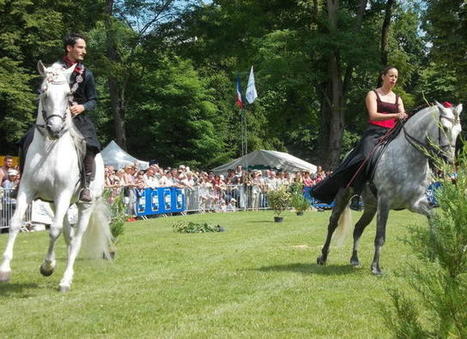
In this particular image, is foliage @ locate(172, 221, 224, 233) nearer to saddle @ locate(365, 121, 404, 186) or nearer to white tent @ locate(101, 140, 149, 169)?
saddle @ locate(365, 121, 404, 186)

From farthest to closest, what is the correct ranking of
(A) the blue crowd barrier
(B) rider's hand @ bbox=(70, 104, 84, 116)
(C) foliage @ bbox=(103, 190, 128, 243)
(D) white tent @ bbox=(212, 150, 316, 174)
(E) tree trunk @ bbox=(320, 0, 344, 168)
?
1. (D) white tent @ bbox=(212, 150, 316, 174)
2. (E) tree trunk @ bbox=(320, 0, 344, 168)
3. (A) the blue crowd barrier
4. (C) foliage @ bbox=(103, 190, 128, 243)
5. (B) rider's hand @ bbox=(70, 104, 84, 116)

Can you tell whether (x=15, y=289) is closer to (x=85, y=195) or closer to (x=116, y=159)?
(x=85, y=195)

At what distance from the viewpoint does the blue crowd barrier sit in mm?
23734

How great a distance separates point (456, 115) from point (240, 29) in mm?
31833

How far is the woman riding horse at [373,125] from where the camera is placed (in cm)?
979

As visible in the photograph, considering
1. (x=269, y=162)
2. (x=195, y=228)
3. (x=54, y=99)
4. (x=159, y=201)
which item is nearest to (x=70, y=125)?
(x=54, y=99)

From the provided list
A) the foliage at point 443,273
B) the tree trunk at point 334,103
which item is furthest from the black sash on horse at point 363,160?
the tree trunk at point 334,103

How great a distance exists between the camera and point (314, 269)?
9727mm

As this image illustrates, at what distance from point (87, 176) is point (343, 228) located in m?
4.15

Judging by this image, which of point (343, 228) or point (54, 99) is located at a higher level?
point (54, 99)

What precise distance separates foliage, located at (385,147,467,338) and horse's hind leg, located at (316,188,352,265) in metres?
6.25

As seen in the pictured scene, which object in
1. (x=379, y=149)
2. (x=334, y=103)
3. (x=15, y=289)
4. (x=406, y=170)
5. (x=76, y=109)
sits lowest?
(x=15, y=289)

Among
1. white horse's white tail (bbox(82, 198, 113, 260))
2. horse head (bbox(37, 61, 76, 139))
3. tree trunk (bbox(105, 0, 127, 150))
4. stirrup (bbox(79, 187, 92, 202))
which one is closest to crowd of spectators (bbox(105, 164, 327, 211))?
tree trunk (bbox(105, 0, 127, 150))

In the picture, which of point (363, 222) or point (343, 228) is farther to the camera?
point (363, 222)
